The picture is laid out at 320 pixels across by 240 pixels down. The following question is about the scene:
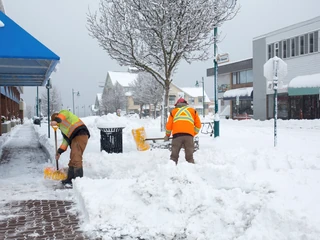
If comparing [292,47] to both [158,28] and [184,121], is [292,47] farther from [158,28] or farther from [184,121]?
[184,121]

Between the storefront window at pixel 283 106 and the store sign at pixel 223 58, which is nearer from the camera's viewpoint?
the store sign at pixel 223 58

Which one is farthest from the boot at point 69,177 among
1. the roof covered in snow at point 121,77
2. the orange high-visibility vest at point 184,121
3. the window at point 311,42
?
the roof covered in snow at point 121,77

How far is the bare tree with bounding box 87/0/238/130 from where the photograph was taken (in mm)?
10938

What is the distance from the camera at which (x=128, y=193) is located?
493 cm

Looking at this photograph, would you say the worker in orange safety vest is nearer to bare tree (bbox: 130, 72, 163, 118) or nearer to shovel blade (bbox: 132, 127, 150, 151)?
shovel blade (bbox: 132, 127, 150, 151)

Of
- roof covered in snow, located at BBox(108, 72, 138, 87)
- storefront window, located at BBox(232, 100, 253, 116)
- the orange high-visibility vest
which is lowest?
the orange high-visibility vest

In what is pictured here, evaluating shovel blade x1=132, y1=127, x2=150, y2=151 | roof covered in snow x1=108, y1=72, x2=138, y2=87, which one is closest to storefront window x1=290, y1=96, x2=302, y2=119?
shovel blade x1=132, y1=127, x2=150, y2=151

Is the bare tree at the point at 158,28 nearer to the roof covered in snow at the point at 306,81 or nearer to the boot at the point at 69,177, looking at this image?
the boot at the point at 69,177

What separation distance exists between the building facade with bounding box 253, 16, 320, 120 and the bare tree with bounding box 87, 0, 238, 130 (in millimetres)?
12571

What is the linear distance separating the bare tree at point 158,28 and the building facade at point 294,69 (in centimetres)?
1257

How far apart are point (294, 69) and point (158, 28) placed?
19.1m

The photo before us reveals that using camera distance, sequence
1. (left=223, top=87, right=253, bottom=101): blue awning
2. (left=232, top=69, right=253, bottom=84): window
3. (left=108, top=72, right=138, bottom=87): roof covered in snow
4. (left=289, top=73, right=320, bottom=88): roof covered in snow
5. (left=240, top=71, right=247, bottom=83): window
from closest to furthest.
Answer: (left=289, top=73, right=320, bottom=88): roof covered in snow < (left=223, top=87, right=253, bottom=101): blue awning < (left=232, top=69, right=253, bottom=84): window < (left=240, top=71, right=247, bottom=83): window < (left=108, top=72, right=138, bottom=87): roof covered in snow

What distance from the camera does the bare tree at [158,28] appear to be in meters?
10.9

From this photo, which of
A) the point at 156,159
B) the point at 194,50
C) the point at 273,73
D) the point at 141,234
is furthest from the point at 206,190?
the point at 194,50
